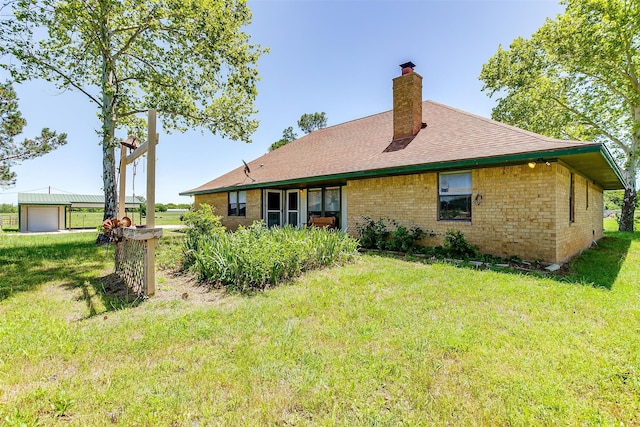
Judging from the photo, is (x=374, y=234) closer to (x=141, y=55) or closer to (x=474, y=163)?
(x=474, y=163)

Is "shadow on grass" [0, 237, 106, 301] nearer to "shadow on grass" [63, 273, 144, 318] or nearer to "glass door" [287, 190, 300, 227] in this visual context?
"shadow on grass" [63, 273, 144, 318]

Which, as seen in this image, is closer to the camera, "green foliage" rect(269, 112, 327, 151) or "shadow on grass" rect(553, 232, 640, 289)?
"shadow on grass" rect(553, 232, 640, 289)

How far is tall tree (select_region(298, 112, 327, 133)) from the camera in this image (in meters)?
35.3

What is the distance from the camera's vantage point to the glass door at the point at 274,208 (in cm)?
1451

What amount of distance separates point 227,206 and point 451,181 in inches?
491

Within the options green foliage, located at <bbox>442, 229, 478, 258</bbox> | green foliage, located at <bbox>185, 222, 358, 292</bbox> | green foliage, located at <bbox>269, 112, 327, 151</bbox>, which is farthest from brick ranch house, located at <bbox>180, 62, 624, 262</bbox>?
green foliage, located at <bbox>269, 112, 327, 151</bbox>

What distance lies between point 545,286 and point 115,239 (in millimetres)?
7969

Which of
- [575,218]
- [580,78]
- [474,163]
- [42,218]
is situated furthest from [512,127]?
[42,218]

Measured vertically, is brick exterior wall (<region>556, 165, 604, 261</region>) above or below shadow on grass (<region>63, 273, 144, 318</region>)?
above

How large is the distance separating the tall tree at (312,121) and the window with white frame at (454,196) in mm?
28459

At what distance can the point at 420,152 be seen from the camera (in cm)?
911

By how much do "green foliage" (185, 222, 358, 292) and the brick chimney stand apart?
5.96 m

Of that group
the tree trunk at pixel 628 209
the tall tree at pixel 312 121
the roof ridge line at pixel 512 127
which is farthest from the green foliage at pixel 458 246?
the tall tree at pixel 312 121

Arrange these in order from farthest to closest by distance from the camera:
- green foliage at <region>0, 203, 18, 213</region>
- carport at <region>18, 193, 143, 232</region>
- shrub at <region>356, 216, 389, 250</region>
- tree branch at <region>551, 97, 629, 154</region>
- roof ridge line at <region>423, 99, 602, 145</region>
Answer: green foliage at <region>0, 203, 18, 213</region> → carport at <region>18, 193, 143, 232</region> → tree branch at <region>551, 97, 629, 154</region> → shrub at <region>356, 216, 389, 250</region> → roof ridge line at <region>423, 99, 602, 145</region>
